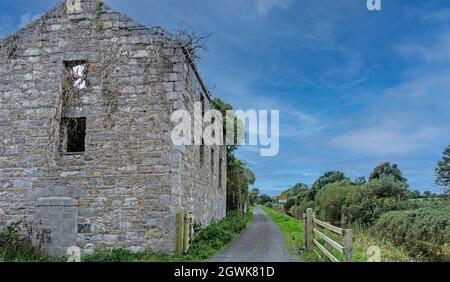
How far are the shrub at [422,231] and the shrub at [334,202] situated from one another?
13.8 feet

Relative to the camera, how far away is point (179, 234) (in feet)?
30.0

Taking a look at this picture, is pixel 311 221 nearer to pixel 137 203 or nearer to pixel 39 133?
pixel 137 203

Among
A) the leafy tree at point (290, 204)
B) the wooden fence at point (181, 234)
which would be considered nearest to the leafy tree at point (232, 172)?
the leafy tree at point (290, 204)

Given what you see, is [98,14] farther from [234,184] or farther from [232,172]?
[234,184]

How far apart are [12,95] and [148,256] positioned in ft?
19.5

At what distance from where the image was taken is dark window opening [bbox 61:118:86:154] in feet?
33.8

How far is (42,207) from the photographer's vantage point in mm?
9781

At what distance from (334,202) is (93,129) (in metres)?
12.6

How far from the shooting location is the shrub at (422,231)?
10.6 meters

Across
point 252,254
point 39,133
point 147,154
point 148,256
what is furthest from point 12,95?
point 252,254

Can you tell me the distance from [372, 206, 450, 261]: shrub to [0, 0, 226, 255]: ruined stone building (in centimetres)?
713

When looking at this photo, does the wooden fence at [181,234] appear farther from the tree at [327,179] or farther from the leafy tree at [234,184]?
the tree at [327,179]
